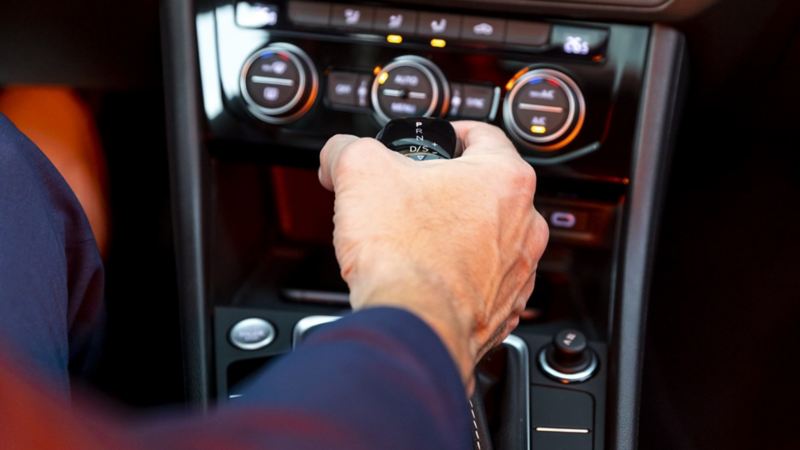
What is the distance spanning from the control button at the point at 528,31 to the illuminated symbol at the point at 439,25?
0.06m

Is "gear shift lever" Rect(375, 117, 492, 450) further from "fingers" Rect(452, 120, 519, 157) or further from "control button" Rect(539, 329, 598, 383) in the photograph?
"control button" Rect(539, 329, 598, 383)

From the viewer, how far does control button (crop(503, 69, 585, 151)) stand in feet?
2.73

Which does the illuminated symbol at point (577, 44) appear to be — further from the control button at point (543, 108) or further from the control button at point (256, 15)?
the control button at point (256, 15)

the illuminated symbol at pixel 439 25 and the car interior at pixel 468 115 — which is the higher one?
the illuminated symbol at pixel 439 25

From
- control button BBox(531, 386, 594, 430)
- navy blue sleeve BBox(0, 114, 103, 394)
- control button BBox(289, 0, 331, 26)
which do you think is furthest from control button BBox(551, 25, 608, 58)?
navy blue sleeve BBox(0, 114, 103, 394)

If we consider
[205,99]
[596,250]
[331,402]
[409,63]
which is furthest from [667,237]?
[331,402]

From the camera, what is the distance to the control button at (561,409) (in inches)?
32.4

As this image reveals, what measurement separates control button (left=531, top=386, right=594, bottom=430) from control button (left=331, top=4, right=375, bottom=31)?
0.38m

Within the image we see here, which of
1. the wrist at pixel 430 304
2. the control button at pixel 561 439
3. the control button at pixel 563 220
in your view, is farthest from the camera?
the control button at pixel 563 220

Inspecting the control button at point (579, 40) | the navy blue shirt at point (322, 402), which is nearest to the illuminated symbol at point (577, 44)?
the control button at point (579, 40)

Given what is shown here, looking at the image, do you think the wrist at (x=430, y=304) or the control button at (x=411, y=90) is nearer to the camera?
the wrist at (x=430, y=304)

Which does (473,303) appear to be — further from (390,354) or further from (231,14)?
(231,14)

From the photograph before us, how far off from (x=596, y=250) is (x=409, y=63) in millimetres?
279

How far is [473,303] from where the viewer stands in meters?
0.54
